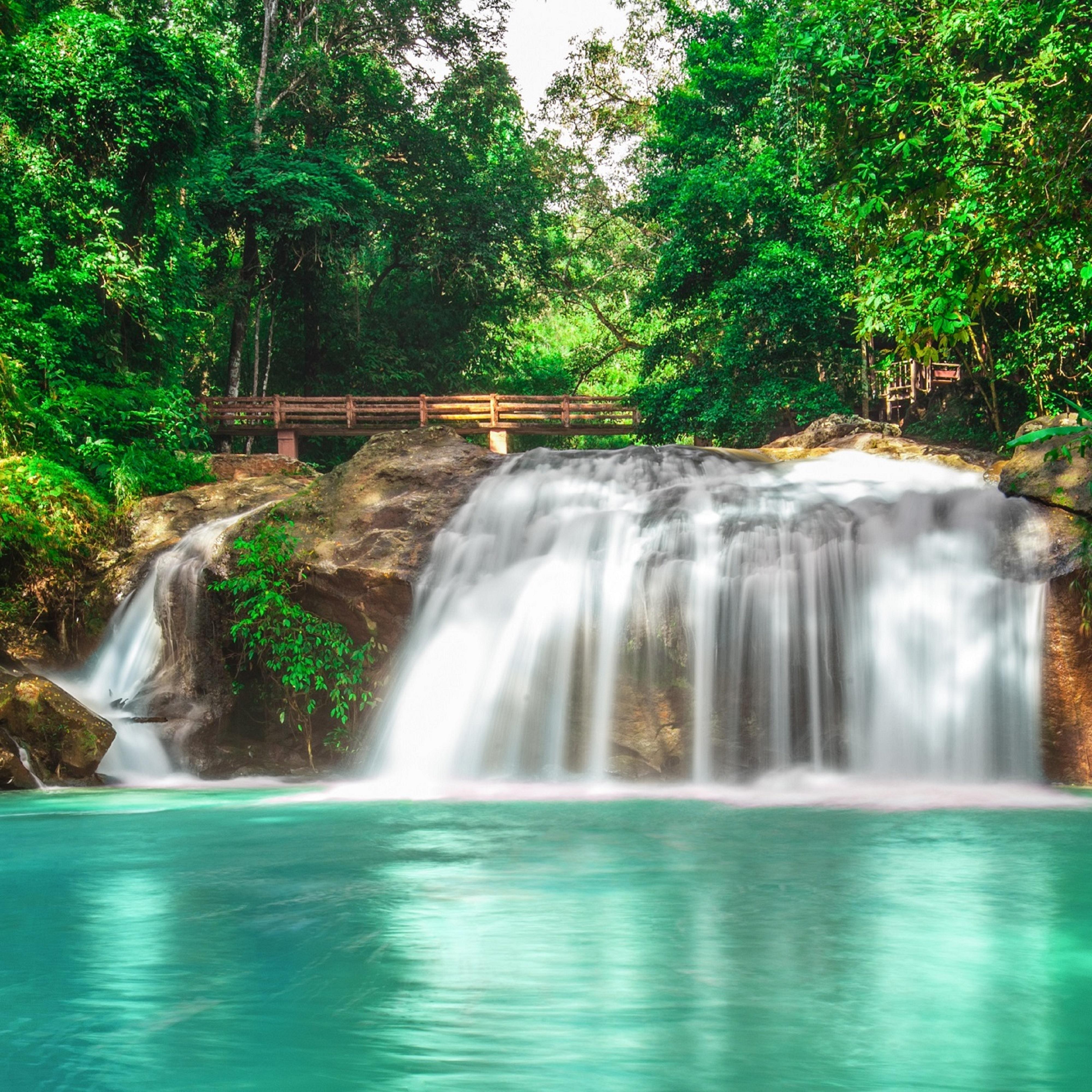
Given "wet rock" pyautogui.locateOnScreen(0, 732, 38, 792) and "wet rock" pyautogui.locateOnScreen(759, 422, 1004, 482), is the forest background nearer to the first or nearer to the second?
"wet rock" pyautogui.locateOnScreen(759, 422, 1004, 482)

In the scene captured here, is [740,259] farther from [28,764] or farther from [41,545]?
[28,764]

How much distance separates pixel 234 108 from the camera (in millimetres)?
29922

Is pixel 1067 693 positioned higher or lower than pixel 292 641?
lower

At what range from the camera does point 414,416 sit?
29.0 meters

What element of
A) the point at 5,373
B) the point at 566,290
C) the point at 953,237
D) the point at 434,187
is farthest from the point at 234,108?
the point at 953,237

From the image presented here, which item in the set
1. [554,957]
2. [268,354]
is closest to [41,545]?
[554,957]

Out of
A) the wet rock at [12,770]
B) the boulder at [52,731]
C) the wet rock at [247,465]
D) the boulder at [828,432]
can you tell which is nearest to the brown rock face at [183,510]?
the boulder at [52,731]

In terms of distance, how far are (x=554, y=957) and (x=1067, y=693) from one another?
253 inches

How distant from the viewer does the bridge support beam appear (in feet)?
90.6

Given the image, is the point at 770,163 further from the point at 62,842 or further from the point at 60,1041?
the point at 60,1041

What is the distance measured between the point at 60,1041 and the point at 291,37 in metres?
31.6

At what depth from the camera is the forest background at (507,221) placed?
38.7 feet

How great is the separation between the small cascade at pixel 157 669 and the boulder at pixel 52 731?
61 centimetres

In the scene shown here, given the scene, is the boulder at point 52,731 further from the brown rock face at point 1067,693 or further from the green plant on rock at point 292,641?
the brown rock face at point 1067,693
